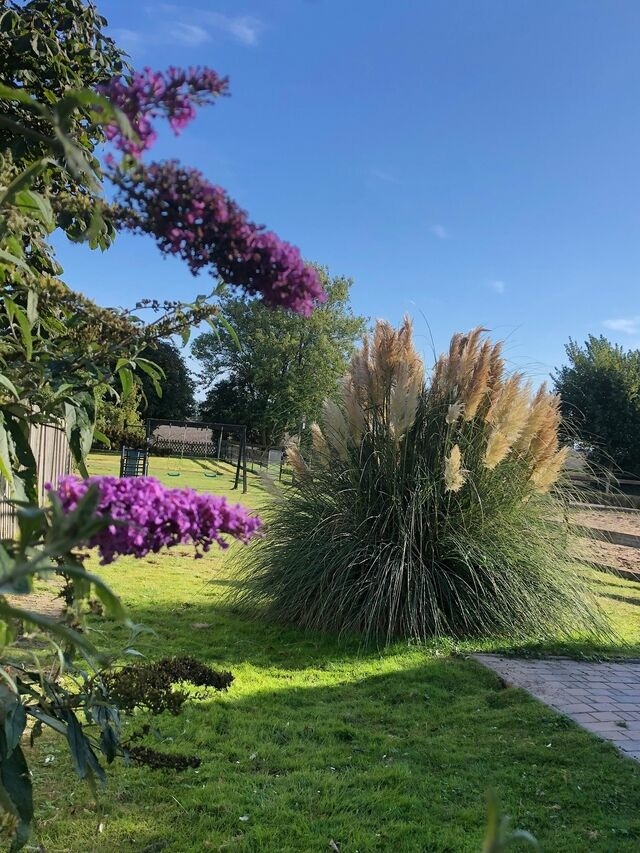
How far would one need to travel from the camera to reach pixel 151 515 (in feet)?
2.87

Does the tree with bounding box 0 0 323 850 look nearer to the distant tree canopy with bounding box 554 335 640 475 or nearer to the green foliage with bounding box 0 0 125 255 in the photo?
the green foliage with bounding box 0 0 125 255

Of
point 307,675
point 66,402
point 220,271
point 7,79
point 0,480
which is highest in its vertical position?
point 7,79

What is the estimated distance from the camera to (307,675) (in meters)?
4.18

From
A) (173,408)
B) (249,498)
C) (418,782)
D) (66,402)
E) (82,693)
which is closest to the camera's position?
(66,402)

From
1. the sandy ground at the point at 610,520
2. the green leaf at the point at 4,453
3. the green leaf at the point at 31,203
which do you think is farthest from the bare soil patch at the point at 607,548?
the green leaf at the point at 31,203

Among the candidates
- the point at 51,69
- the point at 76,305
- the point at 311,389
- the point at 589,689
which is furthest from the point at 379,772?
the point at 311,389

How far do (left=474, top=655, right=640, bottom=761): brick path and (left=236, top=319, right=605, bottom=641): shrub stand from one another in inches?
20.1

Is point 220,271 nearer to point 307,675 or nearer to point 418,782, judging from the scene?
point 418,782

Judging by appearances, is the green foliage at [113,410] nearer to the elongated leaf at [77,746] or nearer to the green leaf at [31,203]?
the green leaf at [31,203]

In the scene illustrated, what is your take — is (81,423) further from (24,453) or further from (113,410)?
(113,410)

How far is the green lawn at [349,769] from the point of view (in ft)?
7.86

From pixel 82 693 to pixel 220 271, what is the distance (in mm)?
1379

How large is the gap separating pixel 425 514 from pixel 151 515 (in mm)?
4362

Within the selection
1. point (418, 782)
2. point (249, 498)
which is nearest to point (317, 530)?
point (418, 782)
